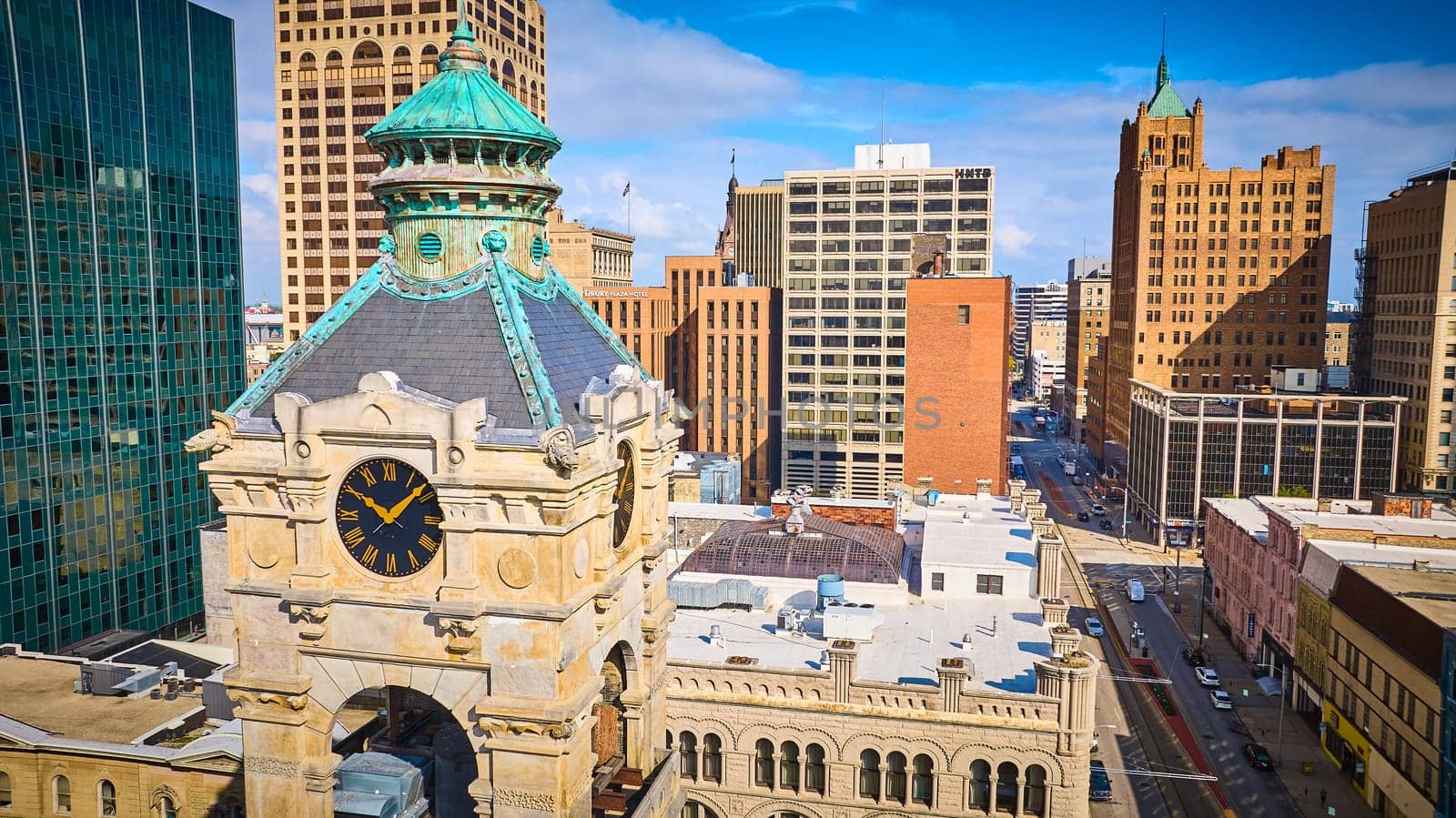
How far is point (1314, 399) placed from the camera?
135625 mm

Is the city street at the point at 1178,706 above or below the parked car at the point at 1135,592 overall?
below

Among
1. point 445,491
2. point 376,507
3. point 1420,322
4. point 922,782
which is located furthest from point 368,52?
point 1420,322

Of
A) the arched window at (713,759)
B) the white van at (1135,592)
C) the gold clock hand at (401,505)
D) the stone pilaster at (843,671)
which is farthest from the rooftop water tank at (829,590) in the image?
the white van at (1135,592)

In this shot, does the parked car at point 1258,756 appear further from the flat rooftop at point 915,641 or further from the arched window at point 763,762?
the arched window at point 763,762

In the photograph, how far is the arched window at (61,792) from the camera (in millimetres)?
39906

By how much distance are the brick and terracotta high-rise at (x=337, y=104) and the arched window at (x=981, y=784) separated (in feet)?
390

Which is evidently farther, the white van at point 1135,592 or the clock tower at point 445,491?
the white van at point 1135,592

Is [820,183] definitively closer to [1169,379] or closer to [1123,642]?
[1169,379]

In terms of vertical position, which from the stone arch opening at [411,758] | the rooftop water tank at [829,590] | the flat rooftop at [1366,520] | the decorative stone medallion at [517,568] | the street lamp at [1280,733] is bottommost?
the street lamp at [1280,733]

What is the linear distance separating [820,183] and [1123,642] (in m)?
81.8

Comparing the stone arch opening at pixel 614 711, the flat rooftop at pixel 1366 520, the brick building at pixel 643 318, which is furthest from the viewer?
the brick building at pixel 643 318

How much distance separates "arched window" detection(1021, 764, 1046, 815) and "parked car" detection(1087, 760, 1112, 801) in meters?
17.6

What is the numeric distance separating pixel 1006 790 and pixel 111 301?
79.4 meters

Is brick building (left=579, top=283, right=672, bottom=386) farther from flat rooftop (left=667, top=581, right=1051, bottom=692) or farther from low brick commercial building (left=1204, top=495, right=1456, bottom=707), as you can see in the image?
flat rooftop (left=667, top=581, right=1051, bottom=692)
